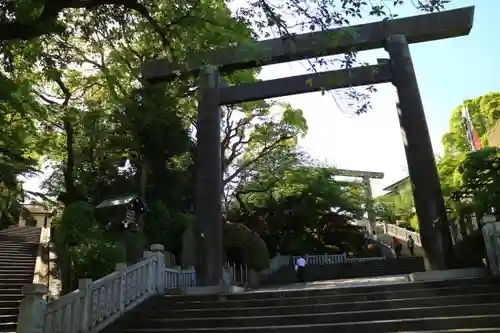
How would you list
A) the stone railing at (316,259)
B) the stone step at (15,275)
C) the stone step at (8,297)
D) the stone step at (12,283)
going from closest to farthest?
the stone step at (8,297) < the stone step at (12,283) < the stone step at (15,275) < the stone railing at (316,259)

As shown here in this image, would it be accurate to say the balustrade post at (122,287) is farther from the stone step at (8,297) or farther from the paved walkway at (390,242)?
the paved walkway at (390,242)

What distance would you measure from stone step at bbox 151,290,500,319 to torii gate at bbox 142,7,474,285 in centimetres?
236

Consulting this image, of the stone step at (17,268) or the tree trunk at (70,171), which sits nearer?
the tree trunk at (70,171)

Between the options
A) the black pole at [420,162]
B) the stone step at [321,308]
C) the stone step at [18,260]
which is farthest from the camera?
the stone step at [18,260]

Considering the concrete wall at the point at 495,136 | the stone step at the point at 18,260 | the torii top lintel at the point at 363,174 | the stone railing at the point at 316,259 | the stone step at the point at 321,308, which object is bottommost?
the stone step at the point at 321,308

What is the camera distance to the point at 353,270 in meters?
17.6

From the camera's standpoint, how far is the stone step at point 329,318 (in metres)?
5.72

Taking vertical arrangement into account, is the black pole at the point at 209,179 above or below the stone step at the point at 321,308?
above

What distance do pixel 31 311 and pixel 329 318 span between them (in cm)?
388

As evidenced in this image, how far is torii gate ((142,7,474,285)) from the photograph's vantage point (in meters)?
9.13

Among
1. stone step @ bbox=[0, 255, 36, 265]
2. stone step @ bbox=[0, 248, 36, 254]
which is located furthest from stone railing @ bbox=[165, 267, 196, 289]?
stone step @ bbox=[0, 248, 36, 254]

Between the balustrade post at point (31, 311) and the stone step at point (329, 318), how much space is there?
1660 millimetres

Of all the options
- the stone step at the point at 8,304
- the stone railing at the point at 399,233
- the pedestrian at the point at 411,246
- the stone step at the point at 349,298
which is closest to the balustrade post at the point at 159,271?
the stone step at the point at 349,298

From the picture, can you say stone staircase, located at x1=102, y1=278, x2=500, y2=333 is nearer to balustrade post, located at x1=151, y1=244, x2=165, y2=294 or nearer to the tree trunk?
balustrade post, located at x1=151, y1=244, x2=165, y2=294
